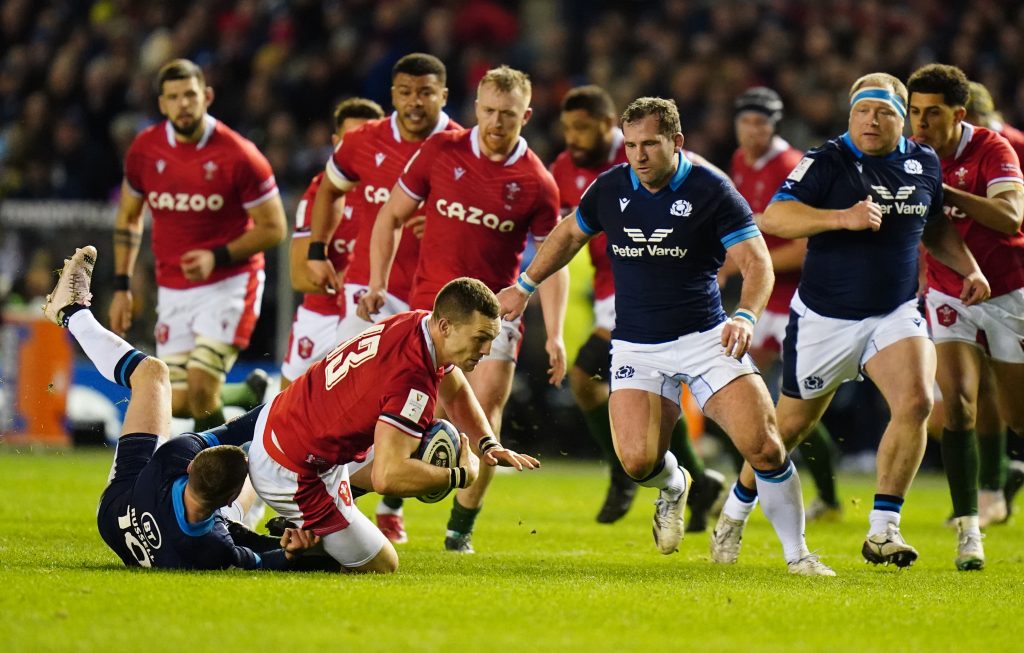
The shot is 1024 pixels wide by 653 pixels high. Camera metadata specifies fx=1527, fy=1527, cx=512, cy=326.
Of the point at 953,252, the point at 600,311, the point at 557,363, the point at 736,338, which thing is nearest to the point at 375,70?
the point at 600,311

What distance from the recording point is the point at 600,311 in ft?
38.4

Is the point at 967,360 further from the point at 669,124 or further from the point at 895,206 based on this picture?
the point at 669,124

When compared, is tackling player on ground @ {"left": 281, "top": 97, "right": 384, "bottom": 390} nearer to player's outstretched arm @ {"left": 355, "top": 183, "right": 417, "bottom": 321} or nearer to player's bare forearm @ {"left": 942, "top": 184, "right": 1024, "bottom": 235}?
player's outstretched arm @ {"left": 355, "top": 183, "right": 417, "bottom": 321}

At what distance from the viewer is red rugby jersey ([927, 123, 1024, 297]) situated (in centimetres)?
916

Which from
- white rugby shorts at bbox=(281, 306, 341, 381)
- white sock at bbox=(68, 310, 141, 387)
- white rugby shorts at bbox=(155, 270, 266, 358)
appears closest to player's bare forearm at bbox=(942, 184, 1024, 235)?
white rugby shorts at bbox=(281, 306, 341, 381)

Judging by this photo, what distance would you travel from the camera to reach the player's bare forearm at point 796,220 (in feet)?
27.1

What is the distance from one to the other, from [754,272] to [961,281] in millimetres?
2112

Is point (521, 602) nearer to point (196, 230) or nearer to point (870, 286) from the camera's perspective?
point (870, 286)

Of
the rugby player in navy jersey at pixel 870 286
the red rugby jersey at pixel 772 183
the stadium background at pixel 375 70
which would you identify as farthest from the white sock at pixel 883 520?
the stadium background at pixel 375 70

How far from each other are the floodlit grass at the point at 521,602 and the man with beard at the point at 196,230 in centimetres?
160

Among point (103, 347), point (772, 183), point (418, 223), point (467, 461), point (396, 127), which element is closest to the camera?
point (467, 461)

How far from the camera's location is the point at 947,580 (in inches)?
323

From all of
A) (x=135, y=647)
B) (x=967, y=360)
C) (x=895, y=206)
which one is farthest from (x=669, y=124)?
(x=135, y=647)

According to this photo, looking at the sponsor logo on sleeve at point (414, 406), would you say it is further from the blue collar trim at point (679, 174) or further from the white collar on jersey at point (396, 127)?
the white collar on jersey at point (396, 127)
